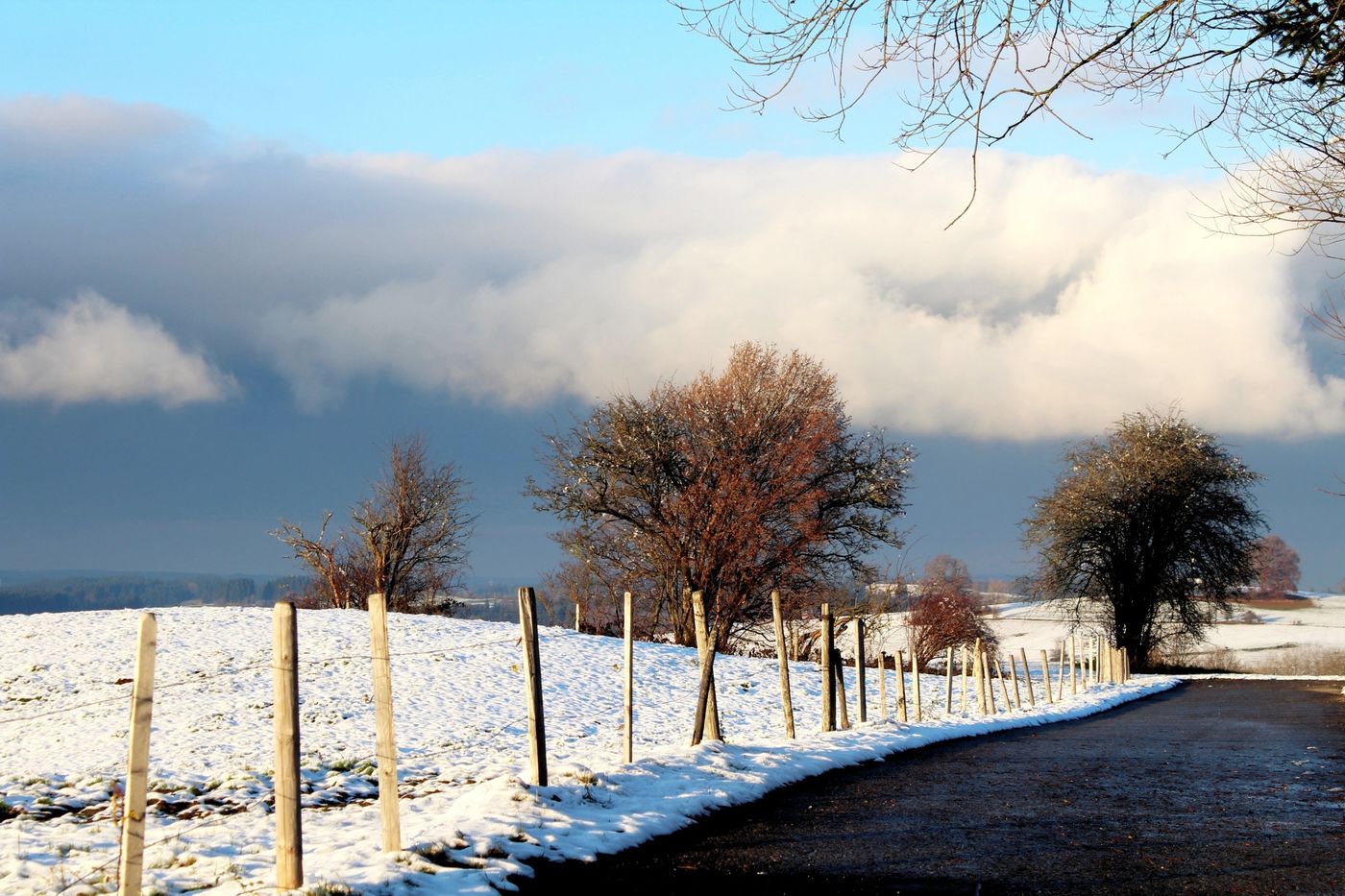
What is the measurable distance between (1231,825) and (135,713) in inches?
339

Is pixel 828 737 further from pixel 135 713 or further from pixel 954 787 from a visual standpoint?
pixel 135 713

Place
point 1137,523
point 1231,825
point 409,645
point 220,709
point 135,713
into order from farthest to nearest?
point 1137,523
point 409,645
point 220,709
point 1231,825
point 135,713

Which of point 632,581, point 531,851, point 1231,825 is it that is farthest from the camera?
point 632,581

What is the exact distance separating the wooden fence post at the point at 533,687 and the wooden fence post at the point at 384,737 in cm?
205

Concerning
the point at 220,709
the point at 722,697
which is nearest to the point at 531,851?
the point at 220,709

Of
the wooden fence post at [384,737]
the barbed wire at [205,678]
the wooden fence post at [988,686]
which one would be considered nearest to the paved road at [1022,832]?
the wooden fence post at [384,737]

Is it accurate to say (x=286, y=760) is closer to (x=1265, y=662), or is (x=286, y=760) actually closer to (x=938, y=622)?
(x=938, y=622)

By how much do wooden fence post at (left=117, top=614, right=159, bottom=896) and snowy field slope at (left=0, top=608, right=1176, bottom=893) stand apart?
89 cm

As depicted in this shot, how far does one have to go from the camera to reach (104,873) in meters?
8.17

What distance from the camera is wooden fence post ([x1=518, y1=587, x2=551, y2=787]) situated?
32.7ft

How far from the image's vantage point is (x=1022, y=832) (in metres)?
9.13

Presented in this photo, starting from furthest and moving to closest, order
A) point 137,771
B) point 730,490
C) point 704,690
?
point 730,490 → point 704,690 → point 137,771

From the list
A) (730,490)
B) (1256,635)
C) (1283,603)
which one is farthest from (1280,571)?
(730,490)

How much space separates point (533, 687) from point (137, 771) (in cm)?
454
